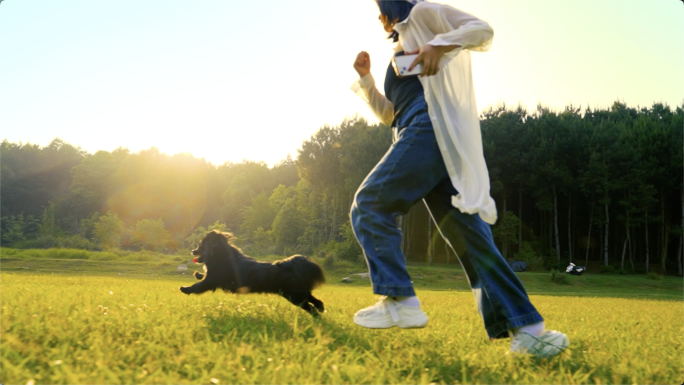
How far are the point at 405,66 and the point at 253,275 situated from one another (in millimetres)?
2567

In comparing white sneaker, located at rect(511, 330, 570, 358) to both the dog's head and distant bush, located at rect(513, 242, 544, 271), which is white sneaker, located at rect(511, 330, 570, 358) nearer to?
the dog's head

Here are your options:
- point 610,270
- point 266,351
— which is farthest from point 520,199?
point 266,351

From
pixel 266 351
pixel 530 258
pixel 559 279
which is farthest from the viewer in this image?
pixel 530 258

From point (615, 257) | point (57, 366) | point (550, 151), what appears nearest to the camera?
point (57, 366)

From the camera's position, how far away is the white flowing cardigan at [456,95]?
9.09 feet

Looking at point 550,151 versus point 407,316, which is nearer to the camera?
point 407,316

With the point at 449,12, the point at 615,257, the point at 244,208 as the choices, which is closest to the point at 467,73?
the point at 449,12

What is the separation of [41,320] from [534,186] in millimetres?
33229

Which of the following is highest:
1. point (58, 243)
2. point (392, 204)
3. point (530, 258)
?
point (392, 204)

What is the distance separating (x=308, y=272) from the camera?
4328 millimetres

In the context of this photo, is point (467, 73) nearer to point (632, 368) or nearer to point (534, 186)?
point (632, 368)

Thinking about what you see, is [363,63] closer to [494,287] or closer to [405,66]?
[405,66]

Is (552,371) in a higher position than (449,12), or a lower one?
lower

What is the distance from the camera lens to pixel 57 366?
206 centimetres
